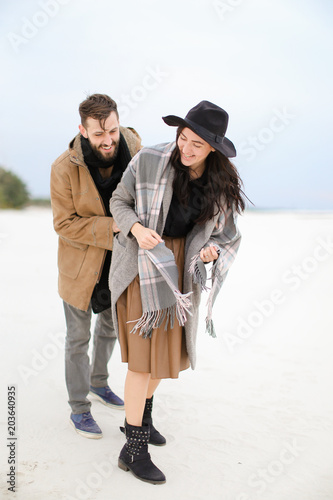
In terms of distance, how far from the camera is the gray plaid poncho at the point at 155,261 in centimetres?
211

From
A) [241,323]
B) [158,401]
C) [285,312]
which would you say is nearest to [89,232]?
[158,401]

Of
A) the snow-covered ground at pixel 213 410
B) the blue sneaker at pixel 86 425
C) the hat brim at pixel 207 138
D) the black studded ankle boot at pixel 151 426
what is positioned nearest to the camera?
the hat brim at pixel 207 138

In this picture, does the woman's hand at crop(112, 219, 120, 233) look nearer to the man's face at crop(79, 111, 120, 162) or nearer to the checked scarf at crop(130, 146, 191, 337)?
the checked scarf at crop(130, 146, 191, 337)

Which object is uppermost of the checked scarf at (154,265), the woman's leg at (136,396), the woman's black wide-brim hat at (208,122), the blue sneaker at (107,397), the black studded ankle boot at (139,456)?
the woman's black wide-brim hat at (208,122)

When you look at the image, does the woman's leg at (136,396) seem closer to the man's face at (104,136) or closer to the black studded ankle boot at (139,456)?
the black studded ankle boot at (139,456)

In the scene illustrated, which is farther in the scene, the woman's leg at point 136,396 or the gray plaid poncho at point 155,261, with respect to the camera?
the woman's leg at point 136,396

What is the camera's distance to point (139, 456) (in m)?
2.25

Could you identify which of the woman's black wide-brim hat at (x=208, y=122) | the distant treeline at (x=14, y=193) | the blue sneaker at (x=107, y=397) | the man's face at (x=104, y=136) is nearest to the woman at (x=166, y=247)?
the woman's black wide-brim hat at (x=208, y=122)

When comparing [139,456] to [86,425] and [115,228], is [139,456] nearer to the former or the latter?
[86,425]

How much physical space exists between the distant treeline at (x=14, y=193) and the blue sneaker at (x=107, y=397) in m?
7.74

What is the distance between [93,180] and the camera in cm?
244

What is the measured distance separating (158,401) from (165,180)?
1.45 meters

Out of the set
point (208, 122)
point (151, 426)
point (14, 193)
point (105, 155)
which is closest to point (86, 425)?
point (151, 426)

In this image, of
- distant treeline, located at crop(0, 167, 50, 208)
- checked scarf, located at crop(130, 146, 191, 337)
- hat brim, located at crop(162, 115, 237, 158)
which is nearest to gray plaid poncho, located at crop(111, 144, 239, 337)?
checked scarf, located at crop(130, 146, 191, 337)
